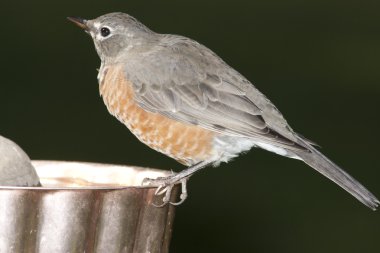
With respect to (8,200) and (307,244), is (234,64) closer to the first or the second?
(307,244)

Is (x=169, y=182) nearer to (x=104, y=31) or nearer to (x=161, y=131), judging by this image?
(x=161, y=131)

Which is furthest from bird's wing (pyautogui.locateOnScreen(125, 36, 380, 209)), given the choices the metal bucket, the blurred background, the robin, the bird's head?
the blurred background

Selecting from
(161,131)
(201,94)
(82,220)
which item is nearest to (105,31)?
(201,94)

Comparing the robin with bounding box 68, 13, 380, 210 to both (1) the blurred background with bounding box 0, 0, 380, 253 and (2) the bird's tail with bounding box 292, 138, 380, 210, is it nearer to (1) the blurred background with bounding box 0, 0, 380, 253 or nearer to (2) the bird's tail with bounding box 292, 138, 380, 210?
(2) the bird's tail with bounding box 292, 138, 380, 210

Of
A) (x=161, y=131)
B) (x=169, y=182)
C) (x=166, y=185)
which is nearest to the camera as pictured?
(x=166, y=185)

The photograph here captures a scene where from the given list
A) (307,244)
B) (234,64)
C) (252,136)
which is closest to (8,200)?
(252,136)

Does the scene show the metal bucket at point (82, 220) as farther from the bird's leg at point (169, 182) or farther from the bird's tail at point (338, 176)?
the bird's tail at point (338, 176)

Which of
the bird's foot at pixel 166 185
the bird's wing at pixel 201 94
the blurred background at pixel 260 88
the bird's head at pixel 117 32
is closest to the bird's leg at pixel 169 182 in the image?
the bird's foot at pixel 166 185
